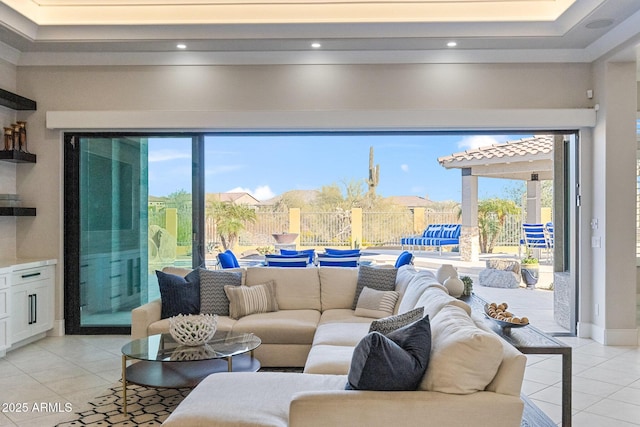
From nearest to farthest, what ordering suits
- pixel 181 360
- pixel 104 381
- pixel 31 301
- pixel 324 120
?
pixel 181 360, pixel 104 381, pixel 31 301, pixel 324 120

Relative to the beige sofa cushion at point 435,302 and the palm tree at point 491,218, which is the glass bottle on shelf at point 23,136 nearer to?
the beige sofa cushion at point 435,302

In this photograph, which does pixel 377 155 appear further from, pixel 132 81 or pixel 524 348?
pixel 524 348

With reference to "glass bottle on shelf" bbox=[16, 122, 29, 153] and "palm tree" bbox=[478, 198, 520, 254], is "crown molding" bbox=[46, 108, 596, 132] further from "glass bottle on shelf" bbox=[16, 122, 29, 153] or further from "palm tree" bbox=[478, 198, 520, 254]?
"palm tree" bbox=[478, 198, 520, 254]

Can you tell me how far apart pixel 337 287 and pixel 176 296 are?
4.91ft

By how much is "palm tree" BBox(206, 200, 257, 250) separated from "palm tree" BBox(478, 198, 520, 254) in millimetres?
6061

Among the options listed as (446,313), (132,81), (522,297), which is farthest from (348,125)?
(522,297)

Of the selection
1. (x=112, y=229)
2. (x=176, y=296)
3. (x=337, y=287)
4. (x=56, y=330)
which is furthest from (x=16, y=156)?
(x=337, y=287)

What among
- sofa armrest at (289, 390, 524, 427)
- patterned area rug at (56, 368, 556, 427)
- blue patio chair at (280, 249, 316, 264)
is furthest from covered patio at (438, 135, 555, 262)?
sofa armrest at (289, 390, 524, 427)

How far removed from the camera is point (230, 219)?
1335 centimetres

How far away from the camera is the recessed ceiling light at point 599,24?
15.1 ft

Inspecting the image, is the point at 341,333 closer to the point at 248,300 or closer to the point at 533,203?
the point at 248,300

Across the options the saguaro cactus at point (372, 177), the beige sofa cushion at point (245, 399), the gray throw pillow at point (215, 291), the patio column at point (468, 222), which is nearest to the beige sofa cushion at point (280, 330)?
the gray throw pillow at point (215, 291)

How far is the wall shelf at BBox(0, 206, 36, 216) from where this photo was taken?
203 inches

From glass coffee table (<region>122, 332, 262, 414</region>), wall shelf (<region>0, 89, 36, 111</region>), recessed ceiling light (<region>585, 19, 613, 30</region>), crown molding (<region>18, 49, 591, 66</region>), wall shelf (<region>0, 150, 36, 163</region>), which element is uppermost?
recessed ceiling light (<region>585, 19, 613, 30</region>)
